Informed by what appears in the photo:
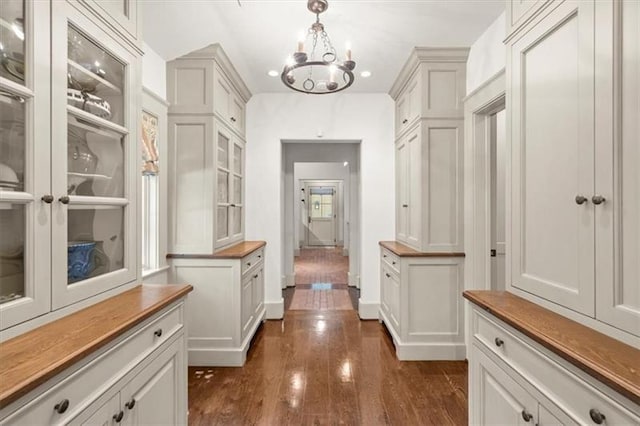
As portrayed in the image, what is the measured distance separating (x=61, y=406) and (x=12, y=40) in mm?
1108

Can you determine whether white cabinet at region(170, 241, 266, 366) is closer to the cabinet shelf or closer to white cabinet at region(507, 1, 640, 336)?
the cabinet shelf

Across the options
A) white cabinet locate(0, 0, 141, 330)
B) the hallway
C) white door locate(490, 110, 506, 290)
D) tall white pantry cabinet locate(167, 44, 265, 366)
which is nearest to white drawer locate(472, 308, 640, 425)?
the hallway

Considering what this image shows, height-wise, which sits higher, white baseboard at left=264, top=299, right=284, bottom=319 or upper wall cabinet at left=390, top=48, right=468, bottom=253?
upper wall cabinet at left=390, top=48, right=468, bottom=253

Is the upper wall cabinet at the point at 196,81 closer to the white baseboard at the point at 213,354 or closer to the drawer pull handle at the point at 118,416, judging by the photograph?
the white baseboard at the point at 213,354

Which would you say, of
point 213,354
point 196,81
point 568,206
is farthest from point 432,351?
point 196,81

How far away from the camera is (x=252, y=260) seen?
3.26 metres

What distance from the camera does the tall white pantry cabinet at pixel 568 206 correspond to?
3.18ft

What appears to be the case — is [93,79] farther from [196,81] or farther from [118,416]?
[196,81]

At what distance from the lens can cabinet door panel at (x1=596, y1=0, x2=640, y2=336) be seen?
38.0 inches

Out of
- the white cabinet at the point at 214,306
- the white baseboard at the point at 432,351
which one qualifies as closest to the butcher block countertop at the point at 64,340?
the white cabinet at the point at 214,306

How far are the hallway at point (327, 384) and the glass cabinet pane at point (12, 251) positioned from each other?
5.02 feet

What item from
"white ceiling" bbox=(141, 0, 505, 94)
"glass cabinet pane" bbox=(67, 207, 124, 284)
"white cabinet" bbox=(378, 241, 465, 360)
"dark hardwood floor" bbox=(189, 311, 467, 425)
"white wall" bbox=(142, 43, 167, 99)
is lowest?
"dark hardwood floor" bbox=(189, 311, 467, 425)

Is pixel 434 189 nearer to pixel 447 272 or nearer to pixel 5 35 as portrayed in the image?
pixel 447 272

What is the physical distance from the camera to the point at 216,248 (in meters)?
2.89
